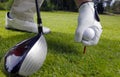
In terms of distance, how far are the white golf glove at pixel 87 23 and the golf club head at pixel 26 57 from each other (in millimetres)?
660

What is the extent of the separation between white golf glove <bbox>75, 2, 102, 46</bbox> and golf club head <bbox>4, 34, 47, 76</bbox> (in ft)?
2.17

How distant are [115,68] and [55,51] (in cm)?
56

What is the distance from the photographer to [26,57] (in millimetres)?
1949

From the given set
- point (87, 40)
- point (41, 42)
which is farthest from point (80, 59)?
point (41, 42)

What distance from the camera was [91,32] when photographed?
8.76ft

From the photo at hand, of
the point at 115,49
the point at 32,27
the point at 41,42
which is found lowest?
the point at 115,49

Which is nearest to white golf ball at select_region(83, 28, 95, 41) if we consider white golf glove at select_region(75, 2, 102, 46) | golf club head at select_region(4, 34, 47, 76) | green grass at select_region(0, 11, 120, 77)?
white golf glove at select_region(75, 2, 102, 46)

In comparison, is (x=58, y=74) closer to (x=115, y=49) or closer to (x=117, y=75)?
(x=117, y=75)

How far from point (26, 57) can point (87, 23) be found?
0.90 m

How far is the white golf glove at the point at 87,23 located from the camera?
8.74 ft

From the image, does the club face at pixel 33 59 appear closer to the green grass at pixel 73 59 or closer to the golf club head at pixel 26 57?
the golf club head at pixel 26 57

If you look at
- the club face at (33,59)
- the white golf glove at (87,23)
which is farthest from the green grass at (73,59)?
the club face at (33,59)

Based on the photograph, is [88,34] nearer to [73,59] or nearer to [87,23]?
[87,23]

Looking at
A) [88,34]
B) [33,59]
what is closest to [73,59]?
[88,34]
